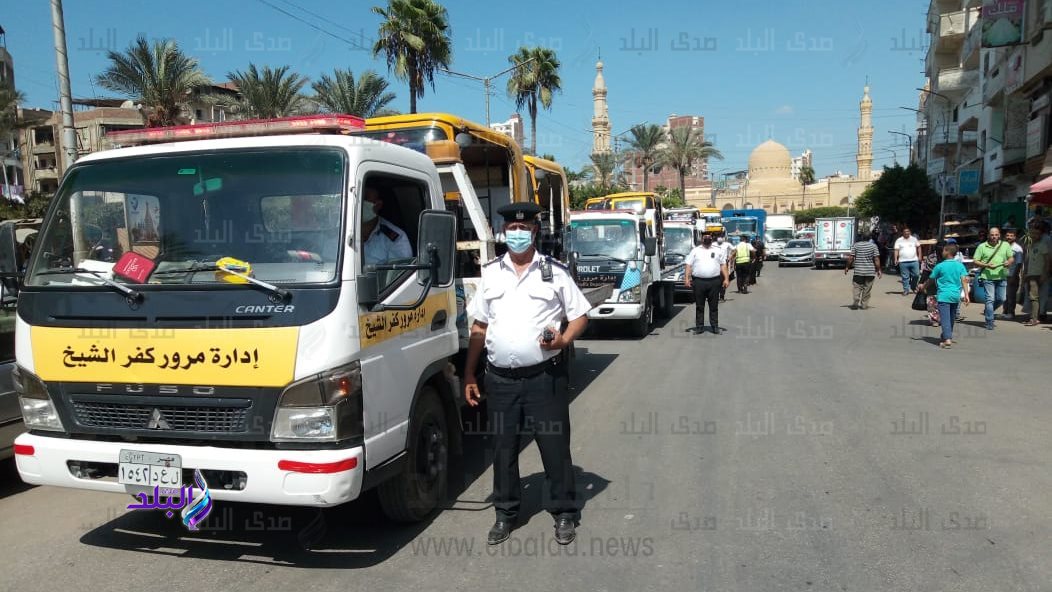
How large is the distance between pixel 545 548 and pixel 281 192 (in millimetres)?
2496

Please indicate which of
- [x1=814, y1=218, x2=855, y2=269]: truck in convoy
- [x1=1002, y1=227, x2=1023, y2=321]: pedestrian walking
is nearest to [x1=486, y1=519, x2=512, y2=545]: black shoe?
[x1=1002, y1=227, x2=1023, y2=321]: pedestrian walking

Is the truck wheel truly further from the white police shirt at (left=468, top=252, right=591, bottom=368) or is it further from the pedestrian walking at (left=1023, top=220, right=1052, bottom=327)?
the pedestrian walking at (left=1023, top=220, right=1052, bottom=327)

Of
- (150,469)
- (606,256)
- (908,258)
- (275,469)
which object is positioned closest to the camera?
(275,469)

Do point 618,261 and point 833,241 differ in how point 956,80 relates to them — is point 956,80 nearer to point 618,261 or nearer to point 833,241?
point 833,241

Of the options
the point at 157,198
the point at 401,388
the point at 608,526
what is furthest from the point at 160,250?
the point at 608,526

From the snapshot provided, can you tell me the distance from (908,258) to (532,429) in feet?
58.4

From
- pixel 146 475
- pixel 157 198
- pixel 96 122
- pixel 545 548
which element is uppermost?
pixel 96 122

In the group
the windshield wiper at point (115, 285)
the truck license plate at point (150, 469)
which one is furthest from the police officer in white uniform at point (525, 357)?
the windshield wiper at point (115, 285)

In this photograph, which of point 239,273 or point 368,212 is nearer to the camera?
point 239,273

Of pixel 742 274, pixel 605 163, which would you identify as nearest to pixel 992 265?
pixel 742 274

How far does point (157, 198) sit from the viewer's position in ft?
13.0

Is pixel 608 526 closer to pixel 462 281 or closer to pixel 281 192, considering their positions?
pixel 462 281

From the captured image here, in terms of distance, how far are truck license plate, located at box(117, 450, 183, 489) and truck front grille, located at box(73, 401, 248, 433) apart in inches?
5.5

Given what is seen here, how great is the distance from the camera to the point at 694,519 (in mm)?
4500
